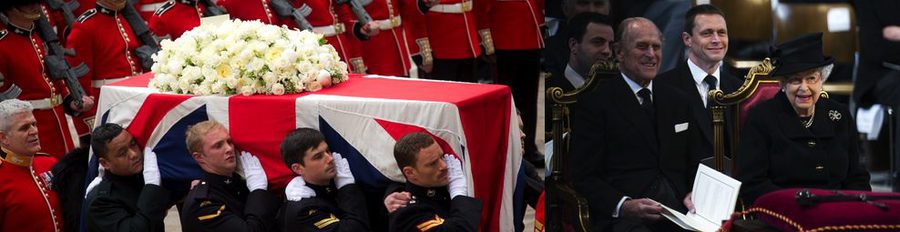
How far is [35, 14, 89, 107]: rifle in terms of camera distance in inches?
226

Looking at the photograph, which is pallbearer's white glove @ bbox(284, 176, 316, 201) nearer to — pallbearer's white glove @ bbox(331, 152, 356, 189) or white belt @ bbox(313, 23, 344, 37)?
pallbearer's white glove @ bbox(331, 152, 356, 189)

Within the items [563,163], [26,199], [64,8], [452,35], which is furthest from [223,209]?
[452,35]

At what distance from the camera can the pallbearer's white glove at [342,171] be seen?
4297 mm

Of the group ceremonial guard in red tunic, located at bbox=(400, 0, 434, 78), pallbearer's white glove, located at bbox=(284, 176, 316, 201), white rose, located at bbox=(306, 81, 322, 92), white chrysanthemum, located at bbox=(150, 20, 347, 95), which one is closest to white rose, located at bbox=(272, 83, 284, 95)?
Answer: white chrysanthemum, located at bbox=(150, 20, 347, 95)

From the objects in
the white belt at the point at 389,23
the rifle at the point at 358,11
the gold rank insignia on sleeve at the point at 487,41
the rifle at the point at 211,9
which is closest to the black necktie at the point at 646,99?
the rifle at the point at 211,9

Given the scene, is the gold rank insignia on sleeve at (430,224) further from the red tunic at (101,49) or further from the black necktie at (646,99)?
the red tunic at (101,49)

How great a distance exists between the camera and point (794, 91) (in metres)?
2.67

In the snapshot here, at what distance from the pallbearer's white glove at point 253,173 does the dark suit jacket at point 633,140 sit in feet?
5.83

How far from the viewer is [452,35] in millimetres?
7602

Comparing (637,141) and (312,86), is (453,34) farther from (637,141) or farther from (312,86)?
(637,141)

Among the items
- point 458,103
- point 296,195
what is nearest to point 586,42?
point 458,103

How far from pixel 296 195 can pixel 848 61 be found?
2162 mm

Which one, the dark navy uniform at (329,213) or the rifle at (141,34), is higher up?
the rifle at (141,34)

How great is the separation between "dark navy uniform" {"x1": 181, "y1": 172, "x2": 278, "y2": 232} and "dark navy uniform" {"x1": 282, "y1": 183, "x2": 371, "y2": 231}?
9 centimetres
